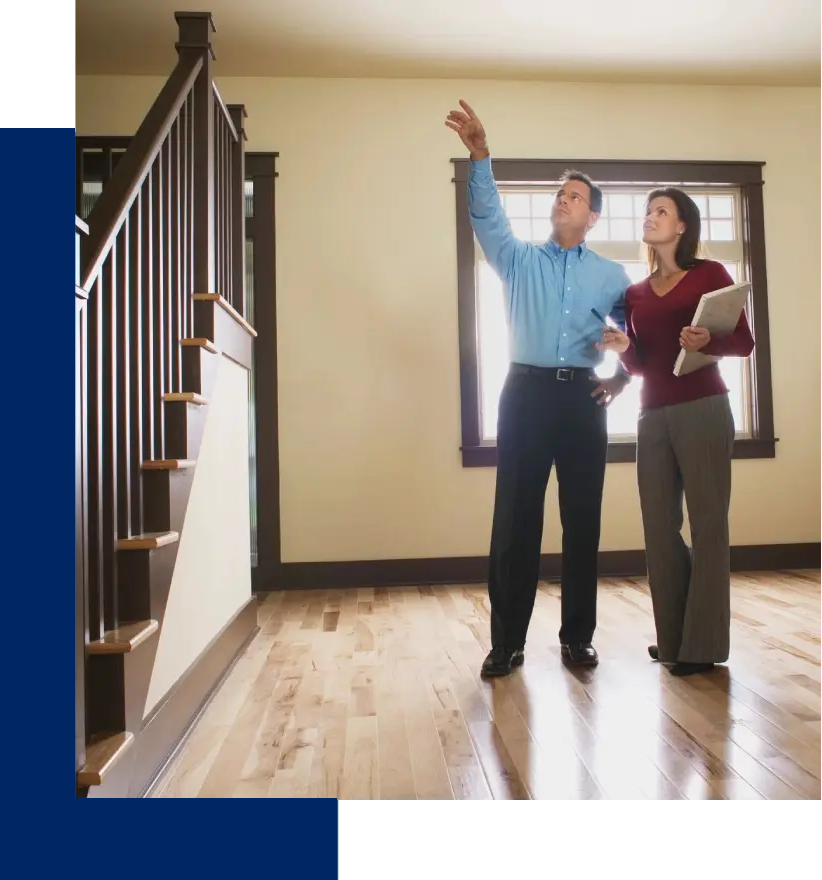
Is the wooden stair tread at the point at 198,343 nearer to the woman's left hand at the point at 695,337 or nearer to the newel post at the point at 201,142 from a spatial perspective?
the newel post at the point at 201,142

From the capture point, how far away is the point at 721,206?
15.8 feet

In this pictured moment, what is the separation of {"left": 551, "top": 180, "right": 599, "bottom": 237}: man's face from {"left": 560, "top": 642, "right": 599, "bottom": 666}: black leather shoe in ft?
4.69

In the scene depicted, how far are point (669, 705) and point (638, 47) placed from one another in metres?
3.62

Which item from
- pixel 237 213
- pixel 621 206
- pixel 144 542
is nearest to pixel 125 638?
pixel 144 542

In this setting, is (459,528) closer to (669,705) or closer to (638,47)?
(669,705)

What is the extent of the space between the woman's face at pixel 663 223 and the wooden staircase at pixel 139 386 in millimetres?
1464

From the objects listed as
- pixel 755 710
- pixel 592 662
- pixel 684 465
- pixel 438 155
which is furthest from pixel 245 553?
pixel 438 155

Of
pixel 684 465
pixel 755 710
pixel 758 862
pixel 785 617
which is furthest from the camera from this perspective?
pixel 785 617

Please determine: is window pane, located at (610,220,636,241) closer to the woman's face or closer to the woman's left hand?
the woman's face

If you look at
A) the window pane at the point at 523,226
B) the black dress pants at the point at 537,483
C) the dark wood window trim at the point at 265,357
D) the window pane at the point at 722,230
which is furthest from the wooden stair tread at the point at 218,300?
the window pane at the point at 722,230

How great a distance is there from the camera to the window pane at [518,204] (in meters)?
4.67

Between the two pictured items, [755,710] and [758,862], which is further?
[755,710]

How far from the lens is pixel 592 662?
261cm

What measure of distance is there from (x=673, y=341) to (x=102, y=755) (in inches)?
79.6
